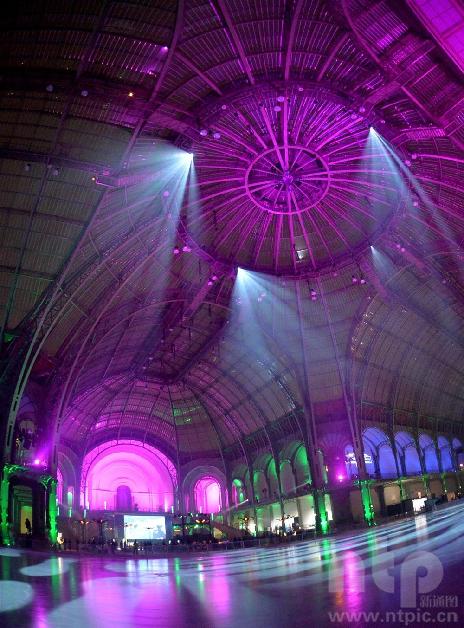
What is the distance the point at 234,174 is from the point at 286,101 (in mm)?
6810

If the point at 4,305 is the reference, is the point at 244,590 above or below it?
below

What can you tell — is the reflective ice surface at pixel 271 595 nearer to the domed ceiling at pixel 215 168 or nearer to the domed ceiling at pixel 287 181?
the domed ceiling at pixel 215 168

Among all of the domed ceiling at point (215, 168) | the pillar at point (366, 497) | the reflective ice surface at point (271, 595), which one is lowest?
the pillar at point (366, 497)

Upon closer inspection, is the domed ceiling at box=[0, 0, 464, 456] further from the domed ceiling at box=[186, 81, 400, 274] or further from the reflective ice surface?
the reflective ice surface

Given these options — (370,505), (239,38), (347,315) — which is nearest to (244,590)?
(239,38)

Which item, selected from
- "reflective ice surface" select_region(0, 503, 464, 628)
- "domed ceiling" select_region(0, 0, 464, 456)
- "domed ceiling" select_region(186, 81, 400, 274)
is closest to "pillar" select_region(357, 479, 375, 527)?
"domed ceiling" select_region(0, 0, 464, 456)

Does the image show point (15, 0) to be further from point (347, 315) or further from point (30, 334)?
point (347, 315)

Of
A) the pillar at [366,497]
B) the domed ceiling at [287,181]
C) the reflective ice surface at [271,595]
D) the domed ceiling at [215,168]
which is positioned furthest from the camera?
the pillar at [366,497]

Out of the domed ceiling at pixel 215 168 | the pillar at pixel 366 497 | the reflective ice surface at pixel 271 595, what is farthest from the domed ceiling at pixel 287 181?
the pillar at pixel 366 497

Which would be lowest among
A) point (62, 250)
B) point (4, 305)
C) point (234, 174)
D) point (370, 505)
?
point (370, 505)

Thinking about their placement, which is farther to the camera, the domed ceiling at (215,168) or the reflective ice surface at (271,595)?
the domed ceiling at (215,168)

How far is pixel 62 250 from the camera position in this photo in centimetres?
3039

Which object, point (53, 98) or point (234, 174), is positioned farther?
point (234, 174)

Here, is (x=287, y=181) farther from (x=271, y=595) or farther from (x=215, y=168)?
(x=271, y=595)
